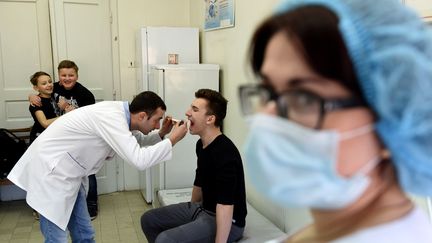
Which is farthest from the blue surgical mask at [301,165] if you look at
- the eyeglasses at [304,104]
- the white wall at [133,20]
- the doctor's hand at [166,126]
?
the white wall at [133,20]

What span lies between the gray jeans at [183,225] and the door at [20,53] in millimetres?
2050

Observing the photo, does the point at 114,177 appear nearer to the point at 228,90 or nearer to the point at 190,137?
the point at 190,137

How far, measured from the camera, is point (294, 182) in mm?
588

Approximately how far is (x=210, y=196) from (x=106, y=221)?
150 cm

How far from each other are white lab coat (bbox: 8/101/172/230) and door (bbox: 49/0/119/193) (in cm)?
168

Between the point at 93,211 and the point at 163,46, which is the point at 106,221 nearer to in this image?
the point at 93,211

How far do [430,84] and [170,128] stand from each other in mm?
1951

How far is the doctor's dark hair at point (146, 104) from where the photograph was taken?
2096mm

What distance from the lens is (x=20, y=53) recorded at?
351cm

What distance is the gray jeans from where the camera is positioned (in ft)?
6.38

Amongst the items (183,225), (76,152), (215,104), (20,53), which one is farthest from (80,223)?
(20,53)

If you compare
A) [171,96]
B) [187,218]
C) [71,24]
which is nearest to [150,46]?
[171,96]

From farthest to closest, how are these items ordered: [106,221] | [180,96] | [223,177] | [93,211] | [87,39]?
[87,39] < [93,211] < [106,221] < [180,96] < [223,177]

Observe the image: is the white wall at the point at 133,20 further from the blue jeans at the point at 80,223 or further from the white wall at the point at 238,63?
the blue jeans at the point at 80,223
